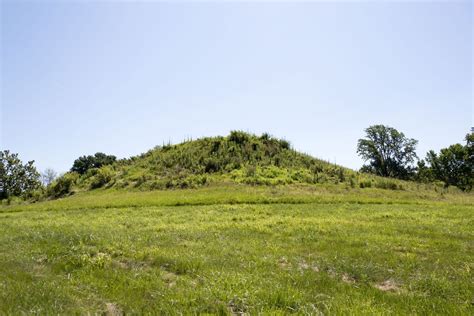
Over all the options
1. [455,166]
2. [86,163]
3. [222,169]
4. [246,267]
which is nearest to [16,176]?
[86,163]

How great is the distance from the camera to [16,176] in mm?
75438

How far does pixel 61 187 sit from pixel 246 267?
147 ft

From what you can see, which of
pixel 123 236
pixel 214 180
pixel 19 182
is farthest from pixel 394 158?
pixel 123 236

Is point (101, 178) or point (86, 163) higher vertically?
point (86, 163)

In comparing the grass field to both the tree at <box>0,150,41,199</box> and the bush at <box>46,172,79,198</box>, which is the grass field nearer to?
the bush at <box>46,172,79,198</box>

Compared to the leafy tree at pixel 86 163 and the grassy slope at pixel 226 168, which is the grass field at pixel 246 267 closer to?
the grassy slope at pixel 226 168

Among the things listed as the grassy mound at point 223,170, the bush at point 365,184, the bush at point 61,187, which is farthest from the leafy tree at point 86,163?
the bush at point 365,184

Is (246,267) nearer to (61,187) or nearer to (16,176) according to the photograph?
(61,187)

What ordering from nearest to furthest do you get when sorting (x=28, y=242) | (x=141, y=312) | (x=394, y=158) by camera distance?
(x=141, y=312)
(x=28, y=242)
(x=394, y=158)

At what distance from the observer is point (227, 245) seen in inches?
551

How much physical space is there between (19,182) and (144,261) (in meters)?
75.7

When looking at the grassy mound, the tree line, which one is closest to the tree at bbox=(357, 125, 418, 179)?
the tree line

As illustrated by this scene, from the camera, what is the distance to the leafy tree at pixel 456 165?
8425 cm

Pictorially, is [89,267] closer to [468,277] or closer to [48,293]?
[48,293]
